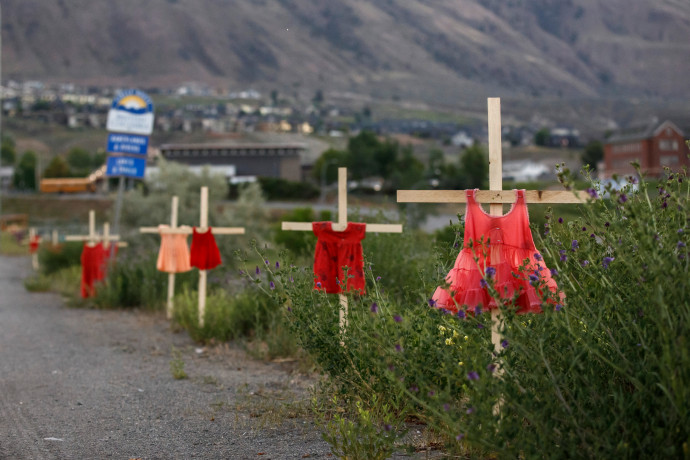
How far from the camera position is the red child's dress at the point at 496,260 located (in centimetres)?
531

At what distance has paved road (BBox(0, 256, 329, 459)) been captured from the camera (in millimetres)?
6234

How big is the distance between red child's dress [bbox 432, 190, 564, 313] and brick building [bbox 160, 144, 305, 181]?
94.5 m

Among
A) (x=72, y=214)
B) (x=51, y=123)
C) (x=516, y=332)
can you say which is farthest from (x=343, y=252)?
(x=51, y=123)

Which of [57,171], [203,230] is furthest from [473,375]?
[57,171]

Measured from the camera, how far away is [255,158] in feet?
331

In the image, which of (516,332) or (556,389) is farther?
(516,332)

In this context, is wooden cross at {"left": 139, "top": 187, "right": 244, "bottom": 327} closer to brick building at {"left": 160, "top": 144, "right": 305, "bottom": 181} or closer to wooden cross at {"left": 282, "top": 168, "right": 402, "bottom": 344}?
wooden cross at {"left": 282, "top": 168, "right": 402, "bottom": 344}

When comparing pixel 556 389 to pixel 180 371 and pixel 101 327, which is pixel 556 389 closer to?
pixel 180 371

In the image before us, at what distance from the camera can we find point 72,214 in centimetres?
7750

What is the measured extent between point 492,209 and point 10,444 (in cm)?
384

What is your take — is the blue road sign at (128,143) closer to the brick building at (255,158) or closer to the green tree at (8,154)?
the brick building at (255,158)

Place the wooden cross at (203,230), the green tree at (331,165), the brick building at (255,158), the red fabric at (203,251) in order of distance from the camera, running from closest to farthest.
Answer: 1. the wooden cross at (203,230)
2. the red fabric at (203,251)
3. the green tree at (331,165)
4. the brick building at (255,158)

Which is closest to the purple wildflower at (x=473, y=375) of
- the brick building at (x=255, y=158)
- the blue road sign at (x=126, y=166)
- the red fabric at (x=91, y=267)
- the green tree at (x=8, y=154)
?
the red fabric at (x=91, y=267)

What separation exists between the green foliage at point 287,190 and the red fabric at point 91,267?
57.4 metres
